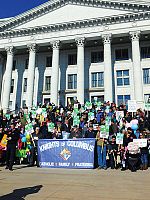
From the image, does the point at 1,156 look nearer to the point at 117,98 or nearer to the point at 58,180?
the point at 58,180

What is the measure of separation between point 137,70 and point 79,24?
36.0 ft

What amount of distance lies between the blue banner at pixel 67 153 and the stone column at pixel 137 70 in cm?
1918

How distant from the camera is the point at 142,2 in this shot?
31641 millimetres

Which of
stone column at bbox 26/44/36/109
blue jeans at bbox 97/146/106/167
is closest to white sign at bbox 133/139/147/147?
blue jeans at bbox 97/146/106/167

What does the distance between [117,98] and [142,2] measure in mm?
13154

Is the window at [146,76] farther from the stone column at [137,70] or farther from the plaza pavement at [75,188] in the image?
the plaza pavement at [75,188]

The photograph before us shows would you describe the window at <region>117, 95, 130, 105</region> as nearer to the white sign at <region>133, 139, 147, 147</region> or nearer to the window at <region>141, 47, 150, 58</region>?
the window at <region>141, 47, 150, 58</region>

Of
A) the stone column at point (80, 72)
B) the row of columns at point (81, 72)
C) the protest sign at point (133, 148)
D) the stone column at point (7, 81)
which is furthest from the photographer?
the stone column at point (7, 81)

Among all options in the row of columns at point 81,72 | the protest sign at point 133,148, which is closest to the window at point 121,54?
the row of columns at point 81,72

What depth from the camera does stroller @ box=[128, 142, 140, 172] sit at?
36.8ft

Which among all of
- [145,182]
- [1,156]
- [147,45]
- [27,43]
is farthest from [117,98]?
[145,182]

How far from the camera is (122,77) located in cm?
3544

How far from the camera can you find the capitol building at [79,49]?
32.5 metres

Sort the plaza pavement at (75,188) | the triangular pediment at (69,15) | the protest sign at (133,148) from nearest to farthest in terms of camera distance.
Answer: the plaza pavement at (75,188) → the protest sign at (133,148) → the triangular pediment at (69,15)
